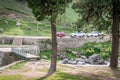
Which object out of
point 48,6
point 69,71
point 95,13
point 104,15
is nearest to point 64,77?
point 69,71

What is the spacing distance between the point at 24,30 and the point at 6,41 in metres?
11.3

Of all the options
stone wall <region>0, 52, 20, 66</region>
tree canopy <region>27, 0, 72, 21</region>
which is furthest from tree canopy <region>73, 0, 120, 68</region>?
stone wall <region>0, 52, 20, 66</region>

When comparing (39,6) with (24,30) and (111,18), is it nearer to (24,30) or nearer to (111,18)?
(111,18)

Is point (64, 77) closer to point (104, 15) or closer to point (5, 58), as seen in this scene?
point (104, 15)

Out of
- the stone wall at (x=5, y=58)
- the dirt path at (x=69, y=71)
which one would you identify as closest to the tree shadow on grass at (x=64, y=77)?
the dirt path at (x=69, y=71)

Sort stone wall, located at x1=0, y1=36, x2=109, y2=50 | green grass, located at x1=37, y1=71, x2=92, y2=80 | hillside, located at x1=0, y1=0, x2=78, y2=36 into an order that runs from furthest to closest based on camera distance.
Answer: hillside, located at x1=0, y1=0, x2=78, y2=36 < stone wall, located at x1=0, y1=36, x2=109, y2=50 < green grass, located at x1=37, y1=71, x2=92, y2=80

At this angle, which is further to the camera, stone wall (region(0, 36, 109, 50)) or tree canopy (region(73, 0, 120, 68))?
stone wall (region(0, 36, 109, 50))

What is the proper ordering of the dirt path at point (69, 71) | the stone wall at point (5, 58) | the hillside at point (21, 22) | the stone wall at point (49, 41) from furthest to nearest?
the hillside at point (21, 22) → the stone wall at point (49, 41) → the stone wall at point (5, 58) → the dirt path at point (69, 71)

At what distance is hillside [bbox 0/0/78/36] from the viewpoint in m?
61.6

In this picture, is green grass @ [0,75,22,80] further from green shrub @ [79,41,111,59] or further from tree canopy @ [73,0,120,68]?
green shrub @ [79,41,111,59]

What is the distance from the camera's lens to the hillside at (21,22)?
61.6 meters

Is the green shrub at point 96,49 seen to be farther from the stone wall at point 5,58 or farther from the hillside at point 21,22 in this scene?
the stone wall at point 5,58

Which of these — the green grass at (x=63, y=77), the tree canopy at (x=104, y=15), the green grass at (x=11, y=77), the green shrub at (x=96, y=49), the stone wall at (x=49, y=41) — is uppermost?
the tree canopy at (x=104, y=15)

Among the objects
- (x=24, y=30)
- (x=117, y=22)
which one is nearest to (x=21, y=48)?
(x=117, y=22)
